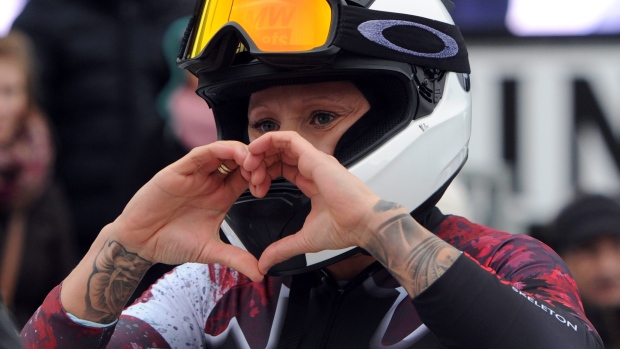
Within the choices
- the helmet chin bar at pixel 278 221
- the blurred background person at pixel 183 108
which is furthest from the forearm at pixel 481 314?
the blurred background person at pixel 183 108

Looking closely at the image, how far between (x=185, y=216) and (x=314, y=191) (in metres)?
0.30

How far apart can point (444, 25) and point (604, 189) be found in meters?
3.56

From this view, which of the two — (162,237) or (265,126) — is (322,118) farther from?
(162,237)

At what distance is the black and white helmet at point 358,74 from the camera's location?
2389 millimetres

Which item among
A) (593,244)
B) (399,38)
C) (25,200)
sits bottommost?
(593,244)

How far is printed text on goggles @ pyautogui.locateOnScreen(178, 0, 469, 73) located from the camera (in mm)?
2381

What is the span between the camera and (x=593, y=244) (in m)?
4.77

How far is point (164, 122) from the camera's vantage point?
16.3 ft

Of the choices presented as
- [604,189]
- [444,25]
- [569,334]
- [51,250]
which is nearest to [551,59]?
[604,189]

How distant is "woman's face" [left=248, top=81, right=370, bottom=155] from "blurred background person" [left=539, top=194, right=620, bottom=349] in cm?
243

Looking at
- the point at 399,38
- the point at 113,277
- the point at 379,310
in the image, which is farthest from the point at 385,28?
the point at 113,277

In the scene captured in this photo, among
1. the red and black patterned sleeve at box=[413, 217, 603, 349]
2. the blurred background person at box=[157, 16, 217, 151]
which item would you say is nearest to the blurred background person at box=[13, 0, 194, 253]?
the blurred background person at box=[157, 16, 217, 151]

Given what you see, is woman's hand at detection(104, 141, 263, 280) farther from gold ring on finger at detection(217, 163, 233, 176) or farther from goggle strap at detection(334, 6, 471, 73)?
goggle strap at detection(334, 6, 471, 73)

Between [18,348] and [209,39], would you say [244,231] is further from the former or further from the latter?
[18,348]
